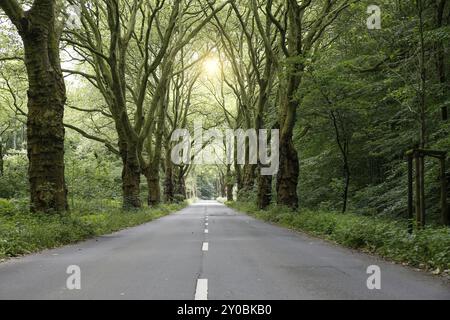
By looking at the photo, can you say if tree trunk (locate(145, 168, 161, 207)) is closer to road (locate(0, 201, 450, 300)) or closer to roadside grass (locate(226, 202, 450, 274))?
roadside grass (locate(226, 202, 450, 274))

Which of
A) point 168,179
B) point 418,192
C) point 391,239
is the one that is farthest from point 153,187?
point 391,239

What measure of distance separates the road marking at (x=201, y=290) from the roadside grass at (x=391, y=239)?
13.2 ft

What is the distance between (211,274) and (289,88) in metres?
15.1

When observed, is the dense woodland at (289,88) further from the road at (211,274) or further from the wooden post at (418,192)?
the road at (211,274)

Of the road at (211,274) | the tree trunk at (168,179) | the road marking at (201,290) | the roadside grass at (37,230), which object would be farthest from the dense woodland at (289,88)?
the road marking at (201,290)

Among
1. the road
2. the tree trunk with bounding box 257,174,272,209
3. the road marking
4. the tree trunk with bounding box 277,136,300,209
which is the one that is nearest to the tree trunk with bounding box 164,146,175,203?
the tree trunk with bounding box 257,174,272,209

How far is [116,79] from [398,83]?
12.2 metres

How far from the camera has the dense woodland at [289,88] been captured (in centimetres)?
1446

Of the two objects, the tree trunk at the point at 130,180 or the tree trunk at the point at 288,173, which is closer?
the tree trunk at the point at 288,173

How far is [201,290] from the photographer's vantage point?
642cm

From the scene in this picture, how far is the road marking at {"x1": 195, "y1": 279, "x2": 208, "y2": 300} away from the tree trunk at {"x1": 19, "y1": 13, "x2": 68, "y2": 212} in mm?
8696

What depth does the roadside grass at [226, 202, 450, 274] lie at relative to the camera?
864cm

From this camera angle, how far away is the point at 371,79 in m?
20.1
